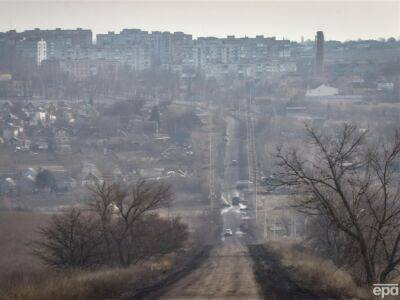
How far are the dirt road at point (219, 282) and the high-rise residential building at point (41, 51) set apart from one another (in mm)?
58972

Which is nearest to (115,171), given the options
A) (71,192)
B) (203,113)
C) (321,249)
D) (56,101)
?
(71,192)

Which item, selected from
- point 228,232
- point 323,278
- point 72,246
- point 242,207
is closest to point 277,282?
point 323,278

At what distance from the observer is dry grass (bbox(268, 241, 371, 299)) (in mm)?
6969

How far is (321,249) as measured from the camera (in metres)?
12.4

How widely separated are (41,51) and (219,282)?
6516cm

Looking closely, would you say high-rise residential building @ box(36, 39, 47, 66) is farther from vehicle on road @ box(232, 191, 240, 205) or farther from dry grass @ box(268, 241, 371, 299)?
dry grass @ box(268, 241, 371, 299)

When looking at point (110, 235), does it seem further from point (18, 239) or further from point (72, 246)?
point (18, 239)

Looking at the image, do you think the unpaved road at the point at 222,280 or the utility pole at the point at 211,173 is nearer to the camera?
the unpaved road at the point at 222,280

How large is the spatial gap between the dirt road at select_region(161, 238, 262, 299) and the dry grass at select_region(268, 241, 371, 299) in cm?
45

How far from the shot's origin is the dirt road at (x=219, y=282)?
7285 mm

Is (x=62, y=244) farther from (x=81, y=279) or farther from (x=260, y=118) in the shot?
(x=260, y=118)

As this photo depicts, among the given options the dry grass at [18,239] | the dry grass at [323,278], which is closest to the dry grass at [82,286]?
the dry grass at [323,278]

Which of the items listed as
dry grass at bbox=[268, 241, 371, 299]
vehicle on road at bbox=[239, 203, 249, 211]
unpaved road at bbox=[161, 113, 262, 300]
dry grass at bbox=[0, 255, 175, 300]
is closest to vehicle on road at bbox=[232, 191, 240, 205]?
vehicle on road at bbox=[239, 203, 249, 211]

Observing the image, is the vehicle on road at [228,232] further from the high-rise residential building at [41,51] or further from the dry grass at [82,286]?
the high-rise residential building at [41,51]
